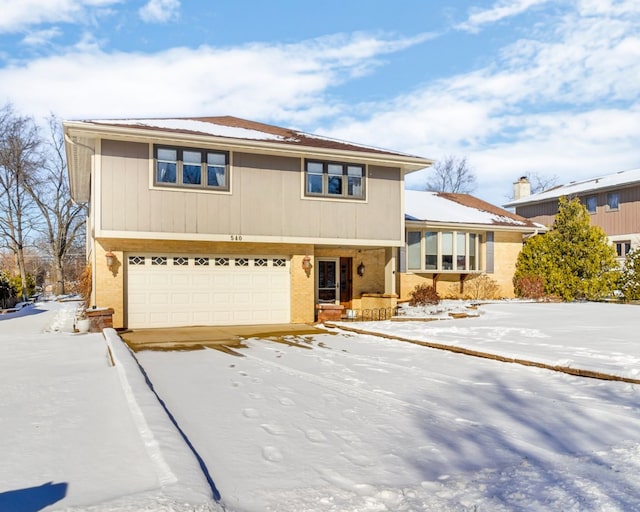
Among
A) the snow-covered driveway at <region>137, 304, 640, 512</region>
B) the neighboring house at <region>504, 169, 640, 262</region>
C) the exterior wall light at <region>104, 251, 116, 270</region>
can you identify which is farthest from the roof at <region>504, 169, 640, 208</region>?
the exterior wall light at <region>104, 251, 116, 270</region>

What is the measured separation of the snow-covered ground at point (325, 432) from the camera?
10.9 ft

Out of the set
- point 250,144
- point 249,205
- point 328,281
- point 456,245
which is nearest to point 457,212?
point 456,245

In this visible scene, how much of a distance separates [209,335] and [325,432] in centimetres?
765

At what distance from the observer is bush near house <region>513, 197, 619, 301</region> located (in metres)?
20.0

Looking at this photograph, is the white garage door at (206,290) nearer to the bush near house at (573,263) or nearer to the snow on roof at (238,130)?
the snow on roof at (238,130)

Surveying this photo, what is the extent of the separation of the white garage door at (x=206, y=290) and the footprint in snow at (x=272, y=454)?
984 centimetres

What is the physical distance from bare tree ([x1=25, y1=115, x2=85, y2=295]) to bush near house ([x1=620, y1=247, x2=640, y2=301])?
3376 cm

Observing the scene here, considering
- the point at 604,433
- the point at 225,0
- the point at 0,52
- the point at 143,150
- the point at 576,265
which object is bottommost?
the point at 604,433

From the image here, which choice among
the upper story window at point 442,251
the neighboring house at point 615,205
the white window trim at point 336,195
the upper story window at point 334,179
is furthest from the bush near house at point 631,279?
the upper story window at point 334,179

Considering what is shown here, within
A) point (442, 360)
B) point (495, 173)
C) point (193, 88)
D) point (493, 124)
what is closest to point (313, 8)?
point (193, 88)

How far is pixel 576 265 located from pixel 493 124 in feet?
34.1

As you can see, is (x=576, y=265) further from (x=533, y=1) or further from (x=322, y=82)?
(x=322, y=82)

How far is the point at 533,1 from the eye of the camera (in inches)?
527

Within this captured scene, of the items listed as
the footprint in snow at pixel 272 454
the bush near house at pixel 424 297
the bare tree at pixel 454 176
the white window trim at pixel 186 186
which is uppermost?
the bare tree at pixel 454 176
